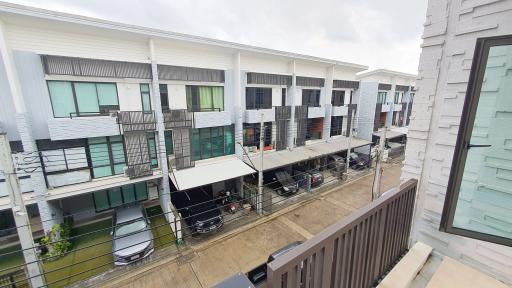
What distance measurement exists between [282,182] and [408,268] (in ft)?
32.2

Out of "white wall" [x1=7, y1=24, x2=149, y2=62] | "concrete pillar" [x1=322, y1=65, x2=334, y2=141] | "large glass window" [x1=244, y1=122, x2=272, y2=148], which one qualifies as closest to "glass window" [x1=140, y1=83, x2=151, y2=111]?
"white wall" [x1=7, y1=24, x2=149, y2=62]

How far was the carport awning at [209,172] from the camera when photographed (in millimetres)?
9086

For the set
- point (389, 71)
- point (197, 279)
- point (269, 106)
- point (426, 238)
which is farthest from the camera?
point (389, 71)

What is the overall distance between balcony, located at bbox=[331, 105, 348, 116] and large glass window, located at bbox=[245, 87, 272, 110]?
19.5ft

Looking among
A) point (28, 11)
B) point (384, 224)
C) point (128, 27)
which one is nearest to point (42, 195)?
point (28, 11)

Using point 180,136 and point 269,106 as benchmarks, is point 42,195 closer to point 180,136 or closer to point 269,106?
point 180,136

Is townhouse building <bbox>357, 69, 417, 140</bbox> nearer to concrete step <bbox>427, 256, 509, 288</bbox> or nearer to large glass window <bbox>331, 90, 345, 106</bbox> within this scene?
large glass window <bbox>331, 90, 345, 106</bbox>

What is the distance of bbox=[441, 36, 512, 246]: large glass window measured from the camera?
2.00 meters

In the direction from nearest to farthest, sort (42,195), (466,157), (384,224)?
1. (466,157)
2. (384,224)
3. (42,195)

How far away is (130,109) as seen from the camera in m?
8.91

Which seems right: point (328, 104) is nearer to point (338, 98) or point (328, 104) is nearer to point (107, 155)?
point (338, 98)

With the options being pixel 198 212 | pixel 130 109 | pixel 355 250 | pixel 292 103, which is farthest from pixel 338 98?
pixel 355 250

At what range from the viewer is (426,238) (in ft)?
9.66

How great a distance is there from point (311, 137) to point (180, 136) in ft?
33.1
